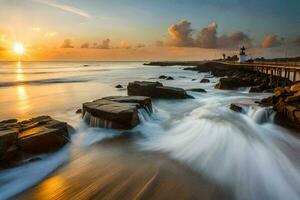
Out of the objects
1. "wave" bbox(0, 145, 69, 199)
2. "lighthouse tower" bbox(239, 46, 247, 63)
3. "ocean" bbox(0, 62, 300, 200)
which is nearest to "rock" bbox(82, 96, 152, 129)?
"ocean" bbox(0, 62, 300, 200)

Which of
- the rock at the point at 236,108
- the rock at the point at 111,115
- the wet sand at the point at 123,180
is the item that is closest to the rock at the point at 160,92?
the rock at the point at 236,108

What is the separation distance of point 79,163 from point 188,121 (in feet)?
20.5

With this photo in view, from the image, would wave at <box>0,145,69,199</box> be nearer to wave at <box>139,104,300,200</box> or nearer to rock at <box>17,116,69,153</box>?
rock at <box>17,116,69,153</box>

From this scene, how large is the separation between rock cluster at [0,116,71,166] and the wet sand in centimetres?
87

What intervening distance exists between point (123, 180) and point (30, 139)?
3.20 m

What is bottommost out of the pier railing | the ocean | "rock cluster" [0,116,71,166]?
the ocean

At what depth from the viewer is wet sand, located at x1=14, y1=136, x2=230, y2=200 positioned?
17.7 feet

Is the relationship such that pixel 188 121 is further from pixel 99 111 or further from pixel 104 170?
pixel 104 170

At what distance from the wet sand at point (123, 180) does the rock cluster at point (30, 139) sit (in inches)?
34.4

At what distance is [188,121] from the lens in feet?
39.3

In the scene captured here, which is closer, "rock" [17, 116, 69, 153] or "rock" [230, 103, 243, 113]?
"rock" [17, 116, 69, 153]

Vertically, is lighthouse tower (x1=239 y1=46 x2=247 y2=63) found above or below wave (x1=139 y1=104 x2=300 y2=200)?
above

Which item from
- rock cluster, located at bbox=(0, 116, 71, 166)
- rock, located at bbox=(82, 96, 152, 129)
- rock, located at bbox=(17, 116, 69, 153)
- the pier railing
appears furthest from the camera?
the pier railing

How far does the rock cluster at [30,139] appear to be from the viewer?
22.4 ft
